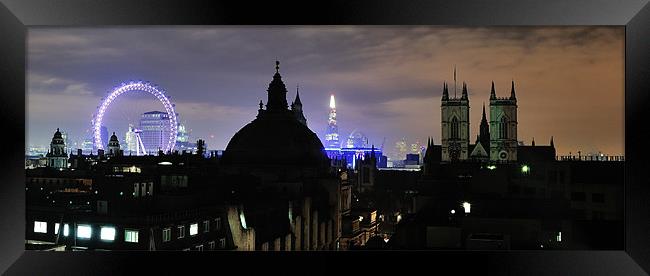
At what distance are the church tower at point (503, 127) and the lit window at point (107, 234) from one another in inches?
855

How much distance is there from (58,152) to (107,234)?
16277 mm

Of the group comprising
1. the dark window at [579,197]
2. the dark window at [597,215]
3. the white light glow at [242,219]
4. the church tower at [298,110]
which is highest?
the church tower at [298,110]

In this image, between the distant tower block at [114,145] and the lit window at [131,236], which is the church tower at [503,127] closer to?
the distant tower block at [114,145]

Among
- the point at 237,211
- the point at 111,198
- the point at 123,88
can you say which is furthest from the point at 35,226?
the point at 123,88

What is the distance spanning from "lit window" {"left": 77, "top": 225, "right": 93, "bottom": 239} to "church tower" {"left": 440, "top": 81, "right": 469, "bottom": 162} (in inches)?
937

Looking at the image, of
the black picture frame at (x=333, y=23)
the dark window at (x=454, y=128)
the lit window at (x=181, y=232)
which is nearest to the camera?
the black picture frame at (x=333, y=23)

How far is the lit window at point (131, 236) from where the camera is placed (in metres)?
10.9

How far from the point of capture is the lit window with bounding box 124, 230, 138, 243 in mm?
10930

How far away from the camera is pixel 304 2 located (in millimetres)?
3986

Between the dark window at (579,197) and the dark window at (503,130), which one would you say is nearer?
the dark window at (579,197)

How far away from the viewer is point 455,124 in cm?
3716

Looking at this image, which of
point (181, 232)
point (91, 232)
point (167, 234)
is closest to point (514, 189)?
point (181, 232)

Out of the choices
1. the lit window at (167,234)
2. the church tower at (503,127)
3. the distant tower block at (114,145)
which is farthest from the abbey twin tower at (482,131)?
the lit window at (167,234)

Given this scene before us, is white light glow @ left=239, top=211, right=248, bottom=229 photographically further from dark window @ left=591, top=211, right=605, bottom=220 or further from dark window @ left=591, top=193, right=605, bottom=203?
dark window @ left=591, top=193, right=605, bottom=203
